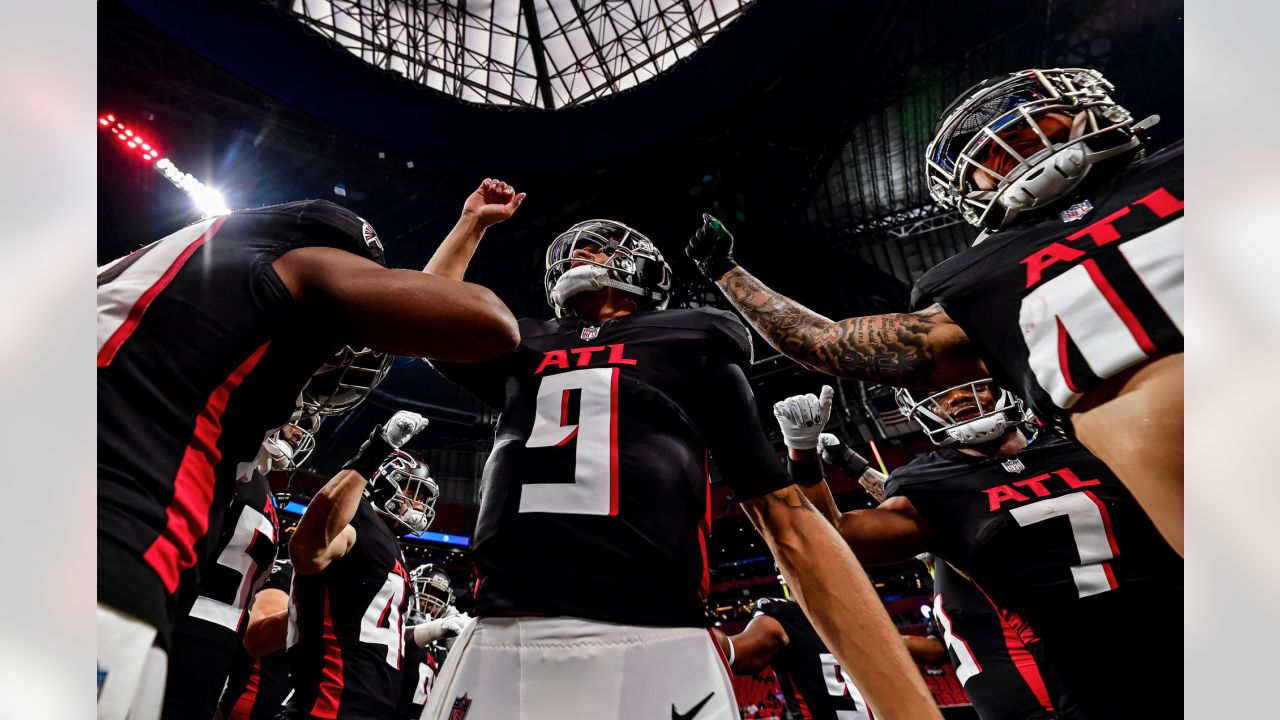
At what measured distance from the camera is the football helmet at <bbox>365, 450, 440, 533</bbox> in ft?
18.7

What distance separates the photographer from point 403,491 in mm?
5773

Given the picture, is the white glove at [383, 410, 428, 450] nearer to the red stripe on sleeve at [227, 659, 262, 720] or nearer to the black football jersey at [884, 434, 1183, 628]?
the red stripe on sleeve at [227, 659, 262, 720]

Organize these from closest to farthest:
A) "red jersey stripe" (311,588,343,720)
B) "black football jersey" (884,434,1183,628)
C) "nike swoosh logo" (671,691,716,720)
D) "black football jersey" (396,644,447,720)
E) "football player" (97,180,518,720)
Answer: "football player" (97,180,518,720) → "nike swoosh logo" (671,691,716,720) → "black football jersey" (884,434,1183,628) → "red jersey stripe" (311,588,343,720) → "black football jersey" (396,644,447,720)

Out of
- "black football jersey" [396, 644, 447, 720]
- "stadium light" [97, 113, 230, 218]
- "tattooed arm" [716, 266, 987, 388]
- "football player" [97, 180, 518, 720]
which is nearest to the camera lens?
"football player" [97, 180, 518, 720]

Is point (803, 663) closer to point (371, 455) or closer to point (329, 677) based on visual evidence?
point (329, 677)

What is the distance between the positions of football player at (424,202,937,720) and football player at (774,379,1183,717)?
1604mm

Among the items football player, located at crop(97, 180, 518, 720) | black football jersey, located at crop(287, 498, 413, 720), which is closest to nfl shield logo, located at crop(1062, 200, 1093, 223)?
football player, located at crop(97, 180, 518, 720)

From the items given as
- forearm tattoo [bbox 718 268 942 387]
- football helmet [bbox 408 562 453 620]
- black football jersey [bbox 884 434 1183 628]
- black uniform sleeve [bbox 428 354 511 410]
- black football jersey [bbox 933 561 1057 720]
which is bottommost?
football helmet [bbox 408 562 453 620]

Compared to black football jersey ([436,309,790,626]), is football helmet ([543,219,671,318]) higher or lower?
higher

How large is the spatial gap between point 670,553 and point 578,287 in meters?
1.23

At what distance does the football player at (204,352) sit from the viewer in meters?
1.07

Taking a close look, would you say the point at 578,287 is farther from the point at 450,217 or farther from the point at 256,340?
the point at 450,217

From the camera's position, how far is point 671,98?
12.6 metres

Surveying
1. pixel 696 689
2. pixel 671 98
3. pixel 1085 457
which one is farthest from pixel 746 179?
pixel 696 689
